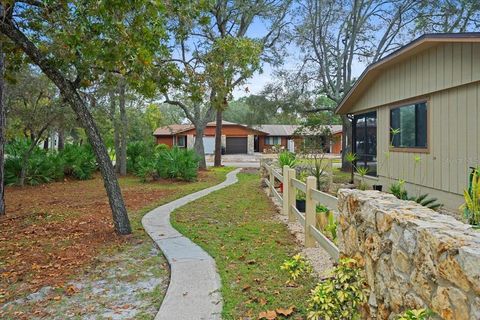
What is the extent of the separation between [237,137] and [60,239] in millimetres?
39641

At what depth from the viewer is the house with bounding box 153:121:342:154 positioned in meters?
44.5

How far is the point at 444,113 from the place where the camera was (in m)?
8.13

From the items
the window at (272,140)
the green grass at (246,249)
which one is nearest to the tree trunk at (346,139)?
the green grass at (246,249)

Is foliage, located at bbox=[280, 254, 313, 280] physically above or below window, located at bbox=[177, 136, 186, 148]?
below

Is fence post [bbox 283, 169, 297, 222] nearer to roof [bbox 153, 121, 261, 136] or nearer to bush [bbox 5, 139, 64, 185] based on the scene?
bush [bbox 5, 139, 64, 185]

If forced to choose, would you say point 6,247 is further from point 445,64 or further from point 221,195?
point 445,64

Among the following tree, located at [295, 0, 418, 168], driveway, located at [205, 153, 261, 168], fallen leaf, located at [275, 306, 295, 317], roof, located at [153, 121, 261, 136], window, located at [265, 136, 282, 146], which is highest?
tree, located at [295, 0, 418, 168]

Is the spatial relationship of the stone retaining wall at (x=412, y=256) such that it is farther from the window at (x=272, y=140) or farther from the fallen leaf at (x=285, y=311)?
the window at (x=272, y=140)

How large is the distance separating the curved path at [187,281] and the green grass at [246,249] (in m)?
0.12

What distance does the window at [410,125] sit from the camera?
9.09m

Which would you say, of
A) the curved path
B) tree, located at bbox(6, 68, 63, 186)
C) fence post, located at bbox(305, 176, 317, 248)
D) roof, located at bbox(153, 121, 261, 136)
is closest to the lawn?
the curved path

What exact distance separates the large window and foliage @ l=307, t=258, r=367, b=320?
1005 centimetres

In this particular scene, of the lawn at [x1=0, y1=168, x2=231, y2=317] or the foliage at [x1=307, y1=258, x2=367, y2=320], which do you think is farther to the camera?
the lawn at [x1=0, y1=168, x2=231, y2=317]

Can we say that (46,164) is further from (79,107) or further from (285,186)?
(285,186)
